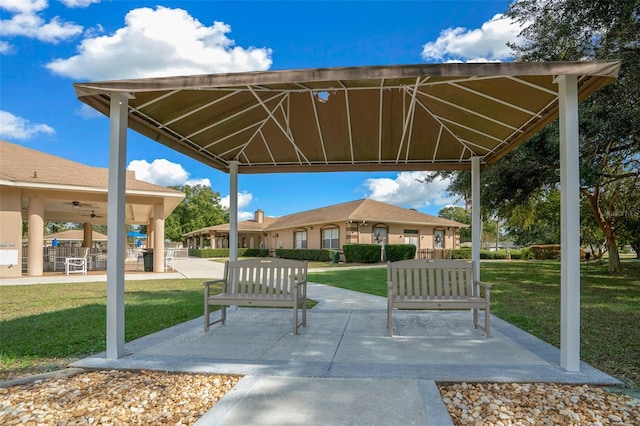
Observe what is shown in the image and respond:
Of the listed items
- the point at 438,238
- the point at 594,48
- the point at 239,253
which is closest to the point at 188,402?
the point at 594,48

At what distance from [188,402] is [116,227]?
2150mm

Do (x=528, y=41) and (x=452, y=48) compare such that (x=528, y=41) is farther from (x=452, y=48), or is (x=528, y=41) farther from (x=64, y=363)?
(x=64, y=363)

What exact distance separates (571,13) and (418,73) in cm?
787

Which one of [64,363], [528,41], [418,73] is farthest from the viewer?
[528,41]

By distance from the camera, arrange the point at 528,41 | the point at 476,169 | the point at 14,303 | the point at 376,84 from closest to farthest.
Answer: the point at 376,84 → the point at 476,169 → the point at 14,303 → the point at 528,41

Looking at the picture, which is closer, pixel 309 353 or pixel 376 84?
pixel 309 353

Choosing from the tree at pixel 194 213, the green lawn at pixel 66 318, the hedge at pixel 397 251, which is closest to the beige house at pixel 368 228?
the hedge at pixel 397 251

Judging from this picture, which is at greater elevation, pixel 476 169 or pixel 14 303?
pixel 476 169

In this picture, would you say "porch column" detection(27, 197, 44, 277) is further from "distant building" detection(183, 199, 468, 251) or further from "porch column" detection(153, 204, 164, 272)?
"distant building" detection(183, 199, 468, 251)

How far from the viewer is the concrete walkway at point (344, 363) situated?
3.10m

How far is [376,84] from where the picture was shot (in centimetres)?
507

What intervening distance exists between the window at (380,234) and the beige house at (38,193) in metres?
15.1

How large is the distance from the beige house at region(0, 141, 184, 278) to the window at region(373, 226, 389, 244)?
15099 millimetres

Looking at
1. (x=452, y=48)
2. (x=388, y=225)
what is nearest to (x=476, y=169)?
(x=452, y=48)
